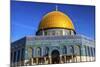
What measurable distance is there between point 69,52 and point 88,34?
1.03ft

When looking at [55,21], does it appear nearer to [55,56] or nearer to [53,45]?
[53,45]

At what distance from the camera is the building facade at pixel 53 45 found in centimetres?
265

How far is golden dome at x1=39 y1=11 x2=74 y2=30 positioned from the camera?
2.73 meters

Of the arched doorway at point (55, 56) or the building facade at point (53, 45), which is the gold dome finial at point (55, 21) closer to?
the building facade at point (53, 45)

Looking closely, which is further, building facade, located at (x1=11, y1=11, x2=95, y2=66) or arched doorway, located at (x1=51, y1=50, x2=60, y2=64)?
arched doorway, located at (x1=51, y1=50, x2=60, y2=64)

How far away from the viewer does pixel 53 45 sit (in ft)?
9.12

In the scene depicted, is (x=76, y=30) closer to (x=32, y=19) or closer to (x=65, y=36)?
(x=65, y=36)

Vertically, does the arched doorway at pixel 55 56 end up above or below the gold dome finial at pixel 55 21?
below

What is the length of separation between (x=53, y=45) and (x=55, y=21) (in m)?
0.26

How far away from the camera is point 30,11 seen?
8.78 ft

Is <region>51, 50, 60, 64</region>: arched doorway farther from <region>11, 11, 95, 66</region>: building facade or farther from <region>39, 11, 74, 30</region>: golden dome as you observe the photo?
<region>39, 11, 74, 30</region>: golden dome

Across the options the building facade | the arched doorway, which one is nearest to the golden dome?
the building facade

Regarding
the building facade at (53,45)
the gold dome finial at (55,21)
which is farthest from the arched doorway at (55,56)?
the gold dome finial at (55,21)
